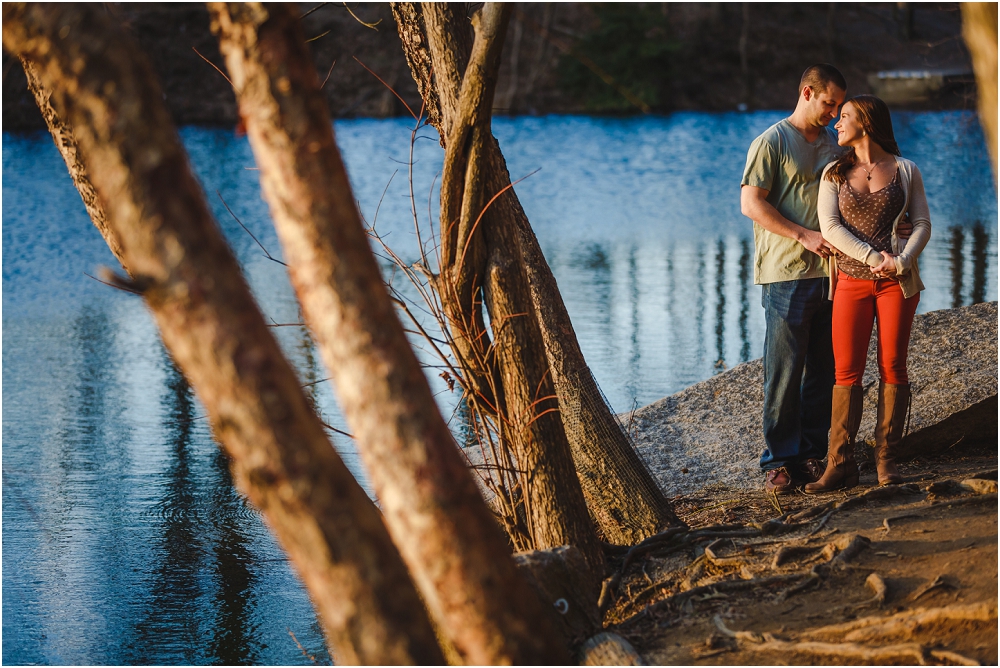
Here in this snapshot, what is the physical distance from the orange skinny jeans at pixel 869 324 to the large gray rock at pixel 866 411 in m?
0.95

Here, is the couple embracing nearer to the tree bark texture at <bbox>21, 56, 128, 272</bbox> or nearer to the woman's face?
the woman's face

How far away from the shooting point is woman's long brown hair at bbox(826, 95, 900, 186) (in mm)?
3799

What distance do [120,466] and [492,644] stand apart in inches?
185

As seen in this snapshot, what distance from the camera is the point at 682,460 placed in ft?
17.6

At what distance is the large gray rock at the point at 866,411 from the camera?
4.77 meters

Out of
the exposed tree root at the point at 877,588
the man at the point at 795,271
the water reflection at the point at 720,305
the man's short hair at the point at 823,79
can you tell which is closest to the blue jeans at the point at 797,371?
the man at the point at 795,271

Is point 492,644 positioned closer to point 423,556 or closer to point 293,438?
point 423,556

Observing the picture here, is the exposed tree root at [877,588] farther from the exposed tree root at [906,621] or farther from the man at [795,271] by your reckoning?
the man at [795,271]

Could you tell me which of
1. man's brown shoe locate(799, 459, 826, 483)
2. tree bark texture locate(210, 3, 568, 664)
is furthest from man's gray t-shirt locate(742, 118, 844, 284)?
tree bark texture locate(210, 3, 568, 664)

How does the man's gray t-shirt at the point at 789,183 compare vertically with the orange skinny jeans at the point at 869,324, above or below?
above

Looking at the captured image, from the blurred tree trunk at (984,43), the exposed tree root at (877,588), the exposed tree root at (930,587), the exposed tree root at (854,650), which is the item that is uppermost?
the blurred tree trunk at (984,43)

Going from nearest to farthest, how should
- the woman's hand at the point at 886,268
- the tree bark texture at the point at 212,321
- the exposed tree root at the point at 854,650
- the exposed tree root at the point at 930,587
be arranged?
the tree bark texture at the point at 212,321 < the exposed tree root at the point at 854,650 < the exposed tree root at the point at 930,587 < the woman's hand at the point at 886,268

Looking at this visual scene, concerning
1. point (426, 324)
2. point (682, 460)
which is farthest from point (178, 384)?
point (682, 460)

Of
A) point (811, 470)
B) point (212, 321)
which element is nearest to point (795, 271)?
point (811, 470)
